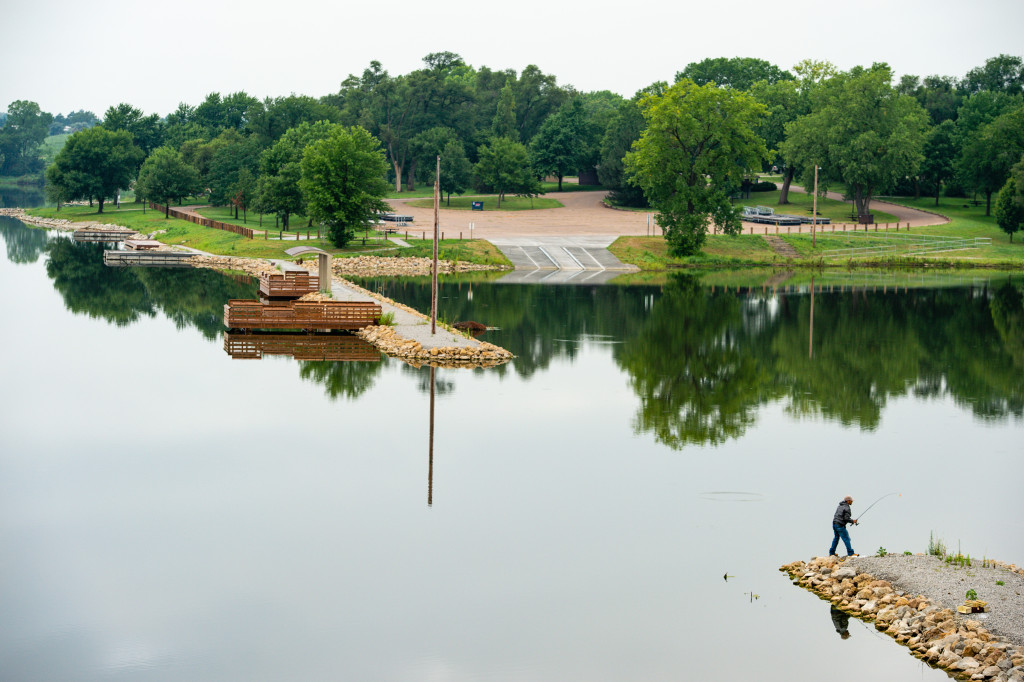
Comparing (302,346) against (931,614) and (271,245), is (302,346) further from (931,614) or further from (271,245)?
(271,245)

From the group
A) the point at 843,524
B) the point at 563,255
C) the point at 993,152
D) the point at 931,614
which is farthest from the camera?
the point at 993,152

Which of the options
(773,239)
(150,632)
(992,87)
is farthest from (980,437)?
(992,87)

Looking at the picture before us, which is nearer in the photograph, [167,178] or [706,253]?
[706,253]

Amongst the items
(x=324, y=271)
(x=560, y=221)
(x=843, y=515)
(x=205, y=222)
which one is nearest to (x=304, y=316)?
(x=324, y=271)

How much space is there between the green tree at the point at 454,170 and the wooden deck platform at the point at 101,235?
37170 millimetres

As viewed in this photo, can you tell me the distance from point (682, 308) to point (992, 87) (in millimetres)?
102728

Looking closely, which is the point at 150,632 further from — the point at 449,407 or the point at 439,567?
the point at 449,407

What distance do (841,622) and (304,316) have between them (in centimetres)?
3566

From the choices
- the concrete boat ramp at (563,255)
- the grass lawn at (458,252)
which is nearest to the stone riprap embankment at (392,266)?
the grass lawn at (458,252)

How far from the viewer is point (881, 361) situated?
44125 mm

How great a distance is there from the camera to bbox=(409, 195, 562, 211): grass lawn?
12794 cm

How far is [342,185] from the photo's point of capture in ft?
286

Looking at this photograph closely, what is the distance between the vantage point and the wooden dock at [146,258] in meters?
87.9

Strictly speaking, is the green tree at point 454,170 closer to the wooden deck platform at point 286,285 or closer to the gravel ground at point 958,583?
the wooden deck platform at point 286,285
